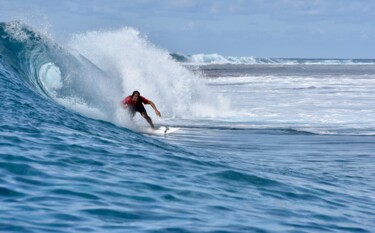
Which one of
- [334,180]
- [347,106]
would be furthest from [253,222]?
[347,106]

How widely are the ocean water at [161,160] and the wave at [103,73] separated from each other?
7 cm

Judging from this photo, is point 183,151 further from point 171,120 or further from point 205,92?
point 205,92

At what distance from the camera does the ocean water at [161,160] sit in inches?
289

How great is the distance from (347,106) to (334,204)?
727 inches

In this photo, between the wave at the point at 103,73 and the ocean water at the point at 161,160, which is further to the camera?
the wave at the point at 103,73

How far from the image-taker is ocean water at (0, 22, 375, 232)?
7.33 m

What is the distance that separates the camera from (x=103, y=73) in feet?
85.0

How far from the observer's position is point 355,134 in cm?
1839

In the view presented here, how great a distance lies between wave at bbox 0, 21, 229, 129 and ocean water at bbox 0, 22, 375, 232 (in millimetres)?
70

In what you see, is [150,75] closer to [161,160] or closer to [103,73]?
[103,73]

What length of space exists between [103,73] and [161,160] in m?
15.0

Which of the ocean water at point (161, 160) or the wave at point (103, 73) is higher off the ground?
the wave at point (103, 73)

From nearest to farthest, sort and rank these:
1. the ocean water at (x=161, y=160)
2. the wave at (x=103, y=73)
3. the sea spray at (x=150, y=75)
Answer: the ocean water at (x=161, y=160), the wave at (x=103, y=73), the sea spray at (x=150, y=75)

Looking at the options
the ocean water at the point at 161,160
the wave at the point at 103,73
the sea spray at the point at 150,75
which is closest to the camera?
the ocean water at the point at 161,160
